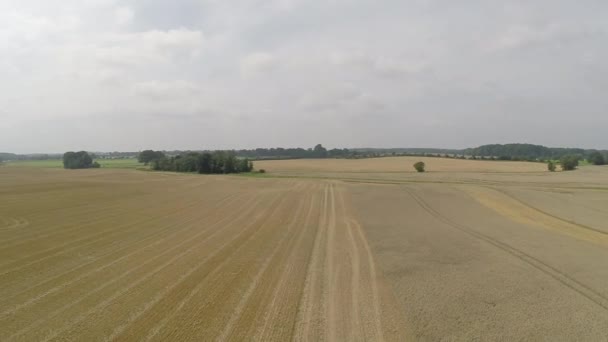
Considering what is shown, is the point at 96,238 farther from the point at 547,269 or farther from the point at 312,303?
the point at 547,269

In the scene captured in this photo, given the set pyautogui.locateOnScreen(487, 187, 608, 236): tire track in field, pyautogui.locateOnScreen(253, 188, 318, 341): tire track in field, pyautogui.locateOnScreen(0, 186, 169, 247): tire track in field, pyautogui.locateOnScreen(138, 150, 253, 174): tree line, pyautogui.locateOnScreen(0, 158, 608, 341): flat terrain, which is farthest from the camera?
pyautogui.locateOnScreen(138, 150, 253, 174): tree line

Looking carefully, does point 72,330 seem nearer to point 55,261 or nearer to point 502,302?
point 55,261

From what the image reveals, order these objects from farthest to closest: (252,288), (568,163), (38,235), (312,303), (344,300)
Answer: (568,163)
(38,235)
(252,288)
(344,300)
(312,303)

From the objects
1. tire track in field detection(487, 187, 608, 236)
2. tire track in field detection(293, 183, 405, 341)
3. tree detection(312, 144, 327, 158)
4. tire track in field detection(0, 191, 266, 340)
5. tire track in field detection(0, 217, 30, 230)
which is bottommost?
tire track in field detection(487, 187, 608, 236)

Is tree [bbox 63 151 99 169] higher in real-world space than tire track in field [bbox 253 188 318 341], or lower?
higher

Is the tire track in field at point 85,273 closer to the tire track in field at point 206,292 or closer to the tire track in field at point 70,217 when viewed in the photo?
the tire track in field at point 206,292

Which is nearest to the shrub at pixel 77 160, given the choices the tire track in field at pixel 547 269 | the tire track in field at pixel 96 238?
the tire track in field at pixel 96 238

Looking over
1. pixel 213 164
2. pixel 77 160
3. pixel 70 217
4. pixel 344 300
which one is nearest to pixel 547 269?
pixel 344 300

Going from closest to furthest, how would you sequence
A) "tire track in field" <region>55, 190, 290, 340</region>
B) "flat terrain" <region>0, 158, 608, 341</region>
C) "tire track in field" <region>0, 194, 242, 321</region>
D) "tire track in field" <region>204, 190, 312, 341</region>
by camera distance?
1. "tire track in field" <region>204, 190, 312, 341</region>
2. "flat terrain" <region>0, 158, 608, 341</region>
3. "tire track in field" <region>55, 190, 290, 340</region>
4. "tire track in field" <region>0, 194, 242, 321</region>

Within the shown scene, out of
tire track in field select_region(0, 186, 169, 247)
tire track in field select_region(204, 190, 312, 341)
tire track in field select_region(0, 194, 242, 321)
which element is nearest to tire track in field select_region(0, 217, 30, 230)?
tire track in field select_region(0, 186, 169, 247)

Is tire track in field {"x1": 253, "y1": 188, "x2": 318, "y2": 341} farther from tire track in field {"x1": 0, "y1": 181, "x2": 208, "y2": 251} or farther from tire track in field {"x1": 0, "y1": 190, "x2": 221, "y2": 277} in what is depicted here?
tire track in field {"x1": 0, "y1": 181, "x2": 208, "y2": 251}
